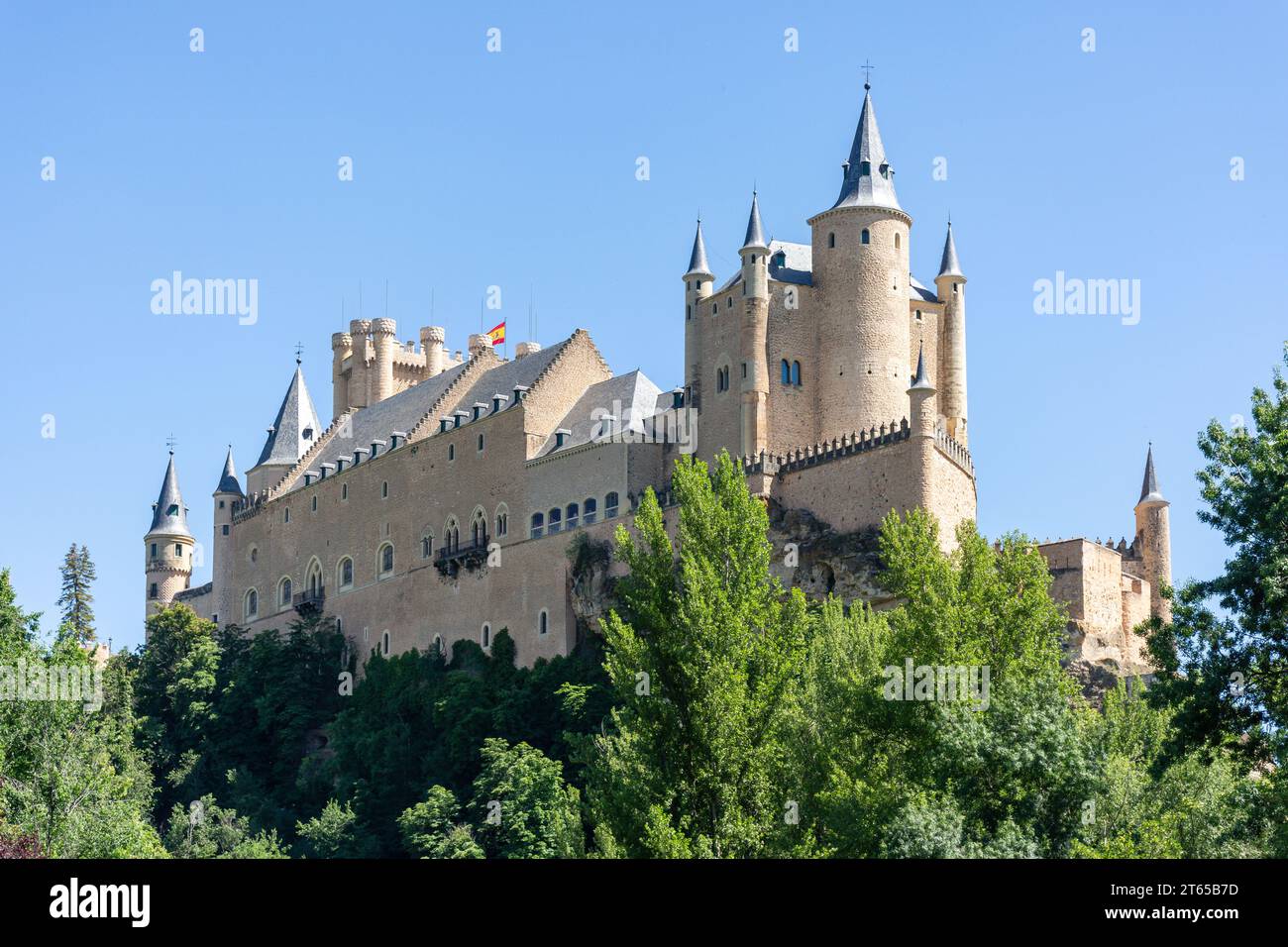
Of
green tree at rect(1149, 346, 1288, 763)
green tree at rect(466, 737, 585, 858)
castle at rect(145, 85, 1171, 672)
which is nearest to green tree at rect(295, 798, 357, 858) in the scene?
green tree at rect(466, 737, 585, 858)

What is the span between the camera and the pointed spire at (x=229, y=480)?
107812mm

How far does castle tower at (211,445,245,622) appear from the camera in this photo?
343 feet

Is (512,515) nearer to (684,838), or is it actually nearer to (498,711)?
(498,711)

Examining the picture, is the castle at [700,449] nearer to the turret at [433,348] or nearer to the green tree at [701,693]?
the turret at [433,348]

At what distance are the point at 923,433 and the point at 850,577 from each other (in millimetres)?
5738

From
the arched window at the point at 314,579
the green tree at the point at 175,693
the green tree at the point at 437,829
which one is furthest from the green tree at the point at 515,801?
the arched window at the point at 314,579

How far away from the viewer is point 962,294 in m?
77.1

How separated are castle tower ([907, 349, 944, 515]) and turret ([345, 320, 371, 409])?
46.9 metres

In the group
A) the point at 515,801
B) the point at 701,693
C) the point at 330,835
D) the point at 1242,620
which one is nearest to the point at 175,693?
the point at 330,835

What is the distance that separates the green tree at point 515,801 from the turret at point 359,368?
38.7 metres

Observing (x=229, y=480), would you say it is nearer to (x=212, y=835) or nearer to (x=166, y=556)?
(x=166, y=556)

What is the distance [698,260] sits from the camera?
7900 cm
